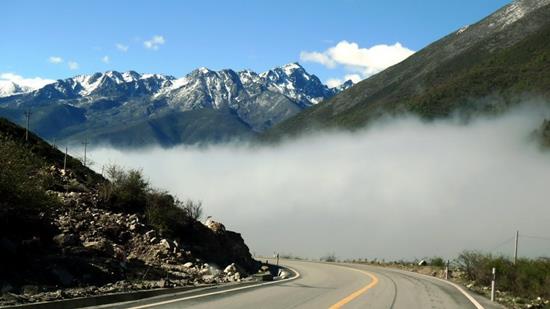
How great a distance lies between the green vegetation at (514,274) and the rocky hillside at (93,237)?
38.1 ft

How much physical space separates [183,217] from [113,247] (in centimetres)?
713

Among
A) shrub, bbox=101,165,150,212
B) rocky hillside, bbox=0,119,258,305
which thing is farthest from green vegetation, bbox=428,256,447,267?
shrub, bbox=101,165,150,212

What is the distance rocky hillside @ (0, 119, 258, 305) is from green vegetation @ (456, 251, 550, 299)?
11.6 m

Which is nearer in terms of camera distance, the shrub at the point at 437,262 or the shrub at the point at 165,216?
the shrub at the point at 165,216

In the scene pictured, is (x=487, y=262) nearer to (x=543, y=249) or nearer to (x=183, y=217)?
(x=183, y=217)

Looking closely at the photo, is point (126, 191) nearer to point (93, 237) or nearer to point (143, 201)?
point (143, 201)

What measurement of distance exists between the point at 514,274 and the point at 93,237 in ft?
59.5

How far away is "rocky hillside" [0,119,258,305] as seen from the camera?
15.2 metres

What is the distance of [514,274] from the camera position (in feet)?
85.3

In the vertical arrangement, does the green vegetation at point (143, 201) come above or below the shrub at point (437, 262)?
above

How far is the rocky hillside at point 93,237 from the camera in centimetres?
1516

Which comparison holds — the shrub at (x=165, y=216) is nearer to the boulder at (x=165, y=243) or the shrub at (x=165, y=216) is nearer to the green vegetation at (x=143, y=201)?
the green vegetation at (x=143, y=201)

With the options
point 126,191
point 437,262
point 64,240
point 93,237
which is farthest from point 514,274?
point 64,240

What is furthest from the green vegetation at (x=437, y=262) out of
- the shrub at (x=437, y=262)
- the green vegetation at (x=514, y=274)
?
the green vegetation at (x=514, y=274)
